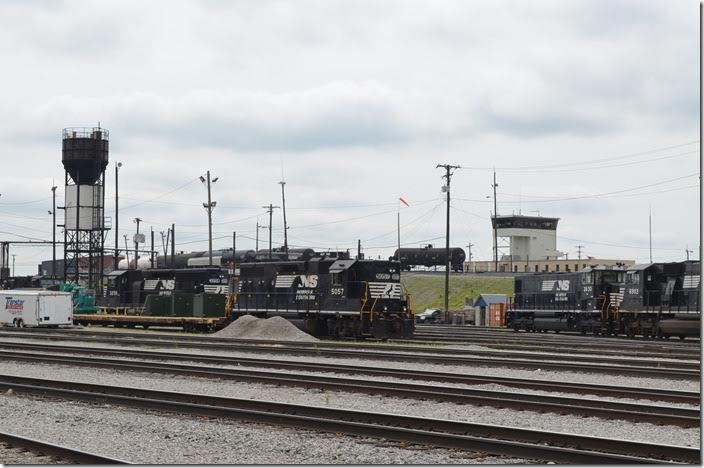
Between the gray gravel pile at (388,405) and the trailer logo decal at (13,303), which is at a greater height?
the trailer logo decal at (13,303)

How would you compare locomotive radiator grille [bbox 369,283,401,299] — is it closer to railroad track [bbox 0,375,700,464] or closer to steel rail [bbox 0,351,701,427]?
steel rail [bbox 0,351,701,427]

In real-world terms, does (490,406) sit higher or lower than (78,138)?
lower

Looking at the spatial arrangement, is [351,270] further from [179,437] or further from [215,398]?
[179,437]

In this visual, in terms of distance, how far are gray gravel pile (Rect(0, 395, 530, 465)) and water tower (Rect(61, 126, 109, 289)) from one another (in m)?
64.8

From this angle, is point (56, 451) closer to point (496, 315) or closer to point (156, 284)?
point (156, 284)

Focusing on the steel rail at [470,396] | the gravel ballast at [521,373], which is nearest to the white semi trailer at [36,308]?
the gravel ballast at [521,373]

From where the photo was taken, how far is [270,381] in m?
19.9

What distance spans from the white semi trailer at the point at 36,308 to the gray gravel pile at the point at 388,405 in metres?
28.0

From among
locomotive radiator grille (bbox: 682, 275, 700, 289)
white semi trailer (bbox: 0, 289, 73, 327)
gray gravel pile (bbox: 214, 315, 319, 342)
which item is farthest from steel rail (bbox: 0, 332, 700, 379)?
white semi trailer (bbox: 0, 289, 73, 327)

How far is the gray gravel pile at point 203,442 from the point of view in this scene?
11.2 metres

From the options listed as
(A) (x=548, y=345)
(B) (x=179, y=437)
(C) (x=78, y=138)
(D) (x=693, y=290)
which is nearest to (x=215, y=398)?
(B) (x=179, y=437)

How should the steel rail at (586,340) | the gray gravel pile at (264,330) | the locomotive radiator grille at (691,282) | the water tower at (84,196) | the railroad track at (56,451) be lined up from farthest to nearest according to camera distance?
the water tower at (84,196) → the locomotive radiator grille at (691,282) → the gray gravel pile at (264,330) → the steel rail at (586,340) → the railroad track at (56,451)

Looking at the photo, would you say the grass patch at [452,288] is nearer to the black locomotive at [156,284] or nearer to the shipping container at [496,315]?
the shipping container at [496,315]

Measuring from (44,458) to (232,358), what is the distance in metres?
15.3
